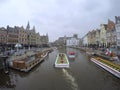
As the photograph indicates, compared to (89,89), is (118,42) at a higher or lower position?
higher

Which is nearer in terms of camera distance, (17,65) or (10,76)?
(10,76)

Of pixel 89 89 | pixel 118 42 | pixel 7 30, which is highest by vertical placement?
pixel 7 30

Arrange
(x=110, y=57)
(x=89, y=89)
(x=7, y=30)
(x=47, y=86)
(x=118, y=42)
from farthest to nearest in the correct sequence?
(x=7, y=30)
(x=118, y=42)
(x=110, y=57)
(x=47, y=86)
(x=89, y=89)

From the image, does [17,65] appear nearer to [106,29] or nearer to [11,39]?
[11,39]

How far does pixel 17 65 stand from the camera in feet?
86.5

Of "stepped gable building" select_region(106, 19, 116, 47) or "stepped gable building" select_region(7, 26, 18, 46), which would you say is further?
"stepped gable building" select_region(7, 26, 18, 46)

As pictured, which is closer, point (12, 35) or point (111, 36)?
point (111, 36)

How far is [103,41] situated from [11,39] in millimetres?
50918

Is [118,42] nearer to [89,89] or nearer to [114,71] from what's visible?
[114,71]

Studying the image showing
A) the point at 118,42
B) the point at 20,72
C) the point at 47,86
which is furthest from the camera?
the point at 118,42

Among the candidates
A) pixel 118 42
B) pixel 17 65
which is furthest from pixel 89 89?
pixel 118 42

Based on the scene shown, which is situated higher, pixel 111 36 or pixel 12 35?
pixel 12 35

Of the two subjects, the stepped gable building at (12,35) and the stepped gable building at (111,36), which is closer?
the stepped gable building at (111,36)

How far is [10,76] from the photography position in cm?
2278
